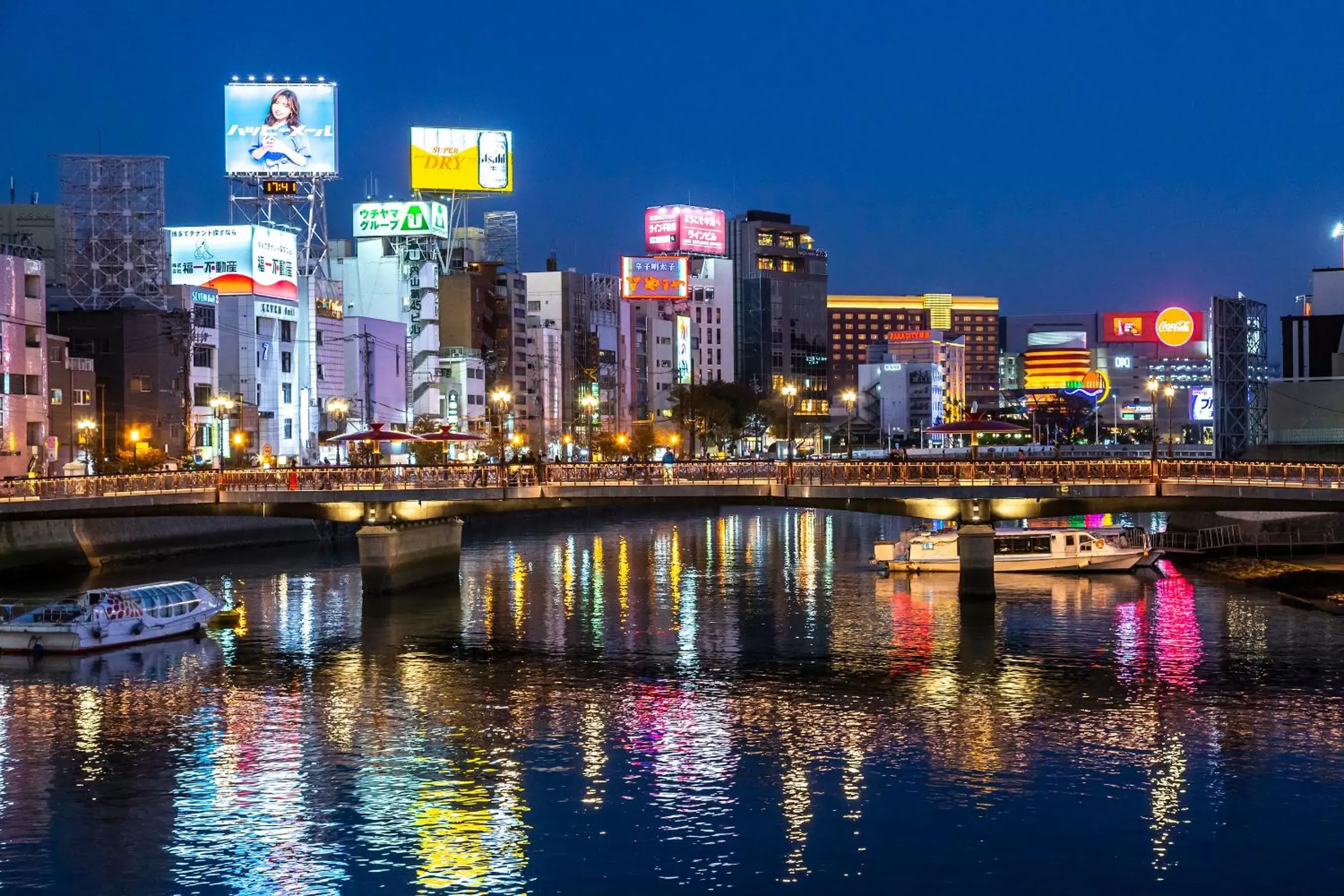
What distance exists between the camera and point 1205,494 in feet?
255

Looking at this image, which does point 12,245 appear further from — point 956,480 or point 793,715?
point 793,715

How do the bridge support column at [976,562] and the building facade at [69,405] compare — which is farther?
the building facade at [69,405]

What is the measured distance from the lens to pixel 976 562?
8312 cm

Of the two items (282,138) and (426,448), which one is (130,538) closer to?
(426,448)

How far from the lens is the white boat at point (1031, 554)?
327ft

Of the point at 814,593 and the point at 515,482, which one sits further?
the point at 814,593

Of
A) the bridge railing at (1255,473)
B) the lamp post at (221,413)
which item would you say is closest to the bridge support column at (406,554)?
the bridge railing at (1255,473)

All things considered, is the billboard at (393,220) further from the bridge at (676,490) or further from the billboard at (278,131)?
the bridge at (676,490)

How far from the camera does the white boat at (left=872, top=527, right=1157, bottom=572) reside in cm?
9962

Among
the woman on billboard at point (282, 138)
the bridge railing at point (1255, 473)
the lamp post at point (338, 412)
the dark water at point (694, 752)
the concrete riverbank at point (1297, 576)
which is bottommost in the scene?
the dark water at point (694, 752)

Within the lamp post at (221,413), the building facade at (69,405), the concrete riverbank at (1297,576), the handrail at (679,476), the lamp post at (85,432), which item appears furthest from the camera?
the lamp post at (221,413)

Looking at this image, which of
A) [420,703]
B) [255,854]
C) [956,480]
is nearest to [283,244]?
[956,480]

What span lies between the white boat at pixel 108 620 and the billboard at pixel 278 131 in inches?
3823

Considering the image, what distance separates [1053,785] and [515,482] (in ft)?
139
